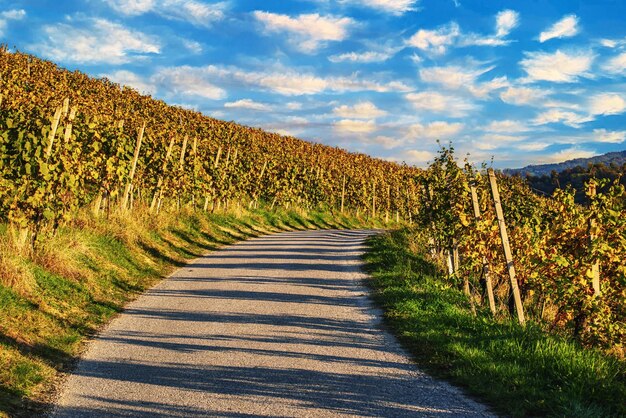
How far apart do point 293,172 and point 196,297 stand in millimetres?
25754

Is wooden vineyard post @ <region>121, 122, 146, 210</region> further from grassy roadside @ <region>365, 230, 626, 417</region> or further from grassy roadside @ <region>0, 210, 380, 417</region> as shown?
grassy roadside @ <region>365, 230, 626, 417</region>

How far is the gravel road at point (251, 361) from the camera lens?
211 inches

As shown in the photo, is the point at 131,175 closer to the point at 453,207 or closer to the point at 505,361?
the point at 453,207

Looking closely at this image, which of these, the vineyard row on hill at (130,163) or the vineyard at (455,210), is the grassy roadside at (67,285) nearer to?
the vineyard at (455,210)

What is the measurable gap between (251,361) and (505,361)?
11.0 feet

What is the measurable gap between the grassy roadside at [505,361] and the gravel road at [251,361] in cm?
35

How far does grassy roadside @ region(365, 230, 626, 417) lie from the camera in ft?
17.7

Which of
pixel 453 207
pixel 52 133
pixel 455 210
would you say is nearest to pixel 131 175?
pixel 52 133

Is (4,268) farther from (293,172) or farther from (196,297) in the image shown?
(293,172)

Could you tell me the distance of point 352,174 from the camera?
47.8 m

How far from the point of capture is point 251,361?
22.3 feet

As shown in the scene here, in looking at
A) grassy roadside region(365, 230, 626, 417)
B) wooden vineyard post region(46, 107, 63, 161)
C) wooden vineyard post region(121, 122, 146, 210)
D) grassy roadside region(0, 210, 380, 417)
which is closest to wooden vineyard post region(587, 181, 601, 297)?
grassy roadside region(365, 230, 626, 417)

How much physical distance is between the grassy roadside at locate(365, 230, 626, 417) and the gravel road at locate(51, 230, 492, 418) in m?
0.35

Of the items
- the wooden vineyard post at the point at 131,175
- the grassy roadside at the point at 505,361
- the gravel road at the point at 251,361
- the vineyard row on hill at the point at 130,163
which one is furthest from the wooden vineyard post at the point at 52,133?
the grassy roadside at the point at 505,361
